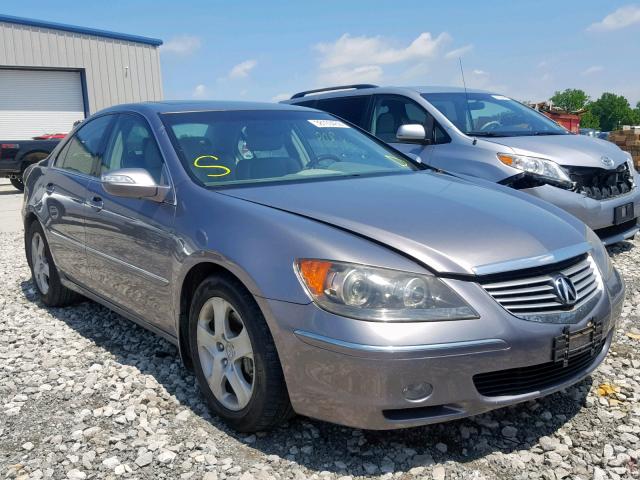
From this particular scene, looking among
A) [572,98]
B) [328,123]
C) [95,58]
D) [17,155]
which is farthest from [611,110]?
[328,123]

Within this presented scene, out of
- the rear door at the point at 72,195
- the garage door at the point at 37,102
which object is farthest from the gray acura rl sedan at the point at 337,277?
the garage door at the point at 37,102

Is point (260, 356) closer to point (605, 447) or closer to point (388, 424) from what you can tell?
point (388, 424)

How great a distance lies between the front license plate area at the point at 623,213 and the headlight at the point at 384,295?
12.9 ft

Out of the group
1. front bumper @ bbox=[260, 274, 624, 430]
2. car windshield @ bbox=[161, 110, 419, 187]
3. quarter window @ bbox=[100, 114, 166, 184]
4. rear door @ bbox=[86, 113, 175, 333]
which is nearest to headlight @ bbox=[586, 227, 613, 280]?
front bumper @ bbox=[260, 274, 624, 430]

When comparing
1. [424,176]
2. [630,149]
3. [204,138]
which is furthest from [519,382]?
[630,149]

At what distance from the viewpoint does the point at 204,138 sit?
351 cm

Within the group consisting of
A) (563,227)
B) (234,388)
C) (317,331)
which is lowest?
(234,388)

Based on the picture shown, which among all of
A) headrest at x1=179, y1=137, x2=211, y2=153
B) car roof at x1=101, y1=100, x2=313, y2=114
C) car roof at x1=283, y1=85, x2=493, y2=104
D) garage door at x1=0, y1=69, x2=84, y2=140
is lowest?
headrest at x1=179, y1=137, x2=211, y2=153

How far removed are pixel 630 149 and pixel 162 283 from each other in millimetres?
10351

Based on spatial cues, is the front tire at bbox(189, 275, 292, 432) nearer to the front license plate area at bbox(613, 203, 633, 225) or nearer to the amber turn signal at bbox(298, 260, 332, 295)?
the amber turn signal at bbox(298, 260, 332, 295)

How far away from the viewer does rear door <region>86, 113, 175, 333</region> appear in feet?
10.5

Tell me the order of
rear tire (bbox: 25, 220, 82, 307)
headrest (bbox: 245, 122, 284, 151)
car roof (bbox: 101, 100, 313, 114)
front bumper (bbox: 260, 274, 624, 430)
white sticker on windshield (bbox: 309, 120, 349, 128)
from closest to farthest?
front bumper (bbox: 260, 274, 624, 430), headrest (bbox: 245, 122, 284, 151), car roof (bbox: 101, 100, 313, 114), white sticker on windshield (bbox: 309, 120, 349, 128), rear tire (bbox: 25, 220, 82, 307)

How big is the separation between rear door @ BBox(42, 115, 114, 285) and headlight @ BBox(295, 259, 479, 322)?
2287 mm

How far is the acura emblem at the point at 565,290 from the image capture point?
2.52m
